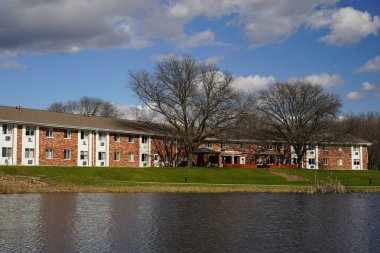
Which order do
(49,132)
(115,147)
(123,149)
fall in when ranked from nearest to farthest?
(49,132)
(115,147)
(123,149)

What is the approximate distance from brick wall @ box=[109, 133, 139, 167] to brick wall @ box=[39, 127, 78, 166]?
559 centimetres

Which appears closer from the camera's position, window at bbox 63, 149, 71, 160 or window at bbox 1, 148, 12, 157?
window at bbox 1, 148, 12, 157

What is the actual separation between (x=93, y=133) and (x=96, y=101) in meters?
62.5

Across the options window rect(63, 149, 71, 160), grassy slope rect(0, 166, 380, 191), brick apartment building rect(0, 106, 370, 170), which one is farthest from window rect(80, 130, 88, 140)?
grassy slope rect(0, 166, 380, 191)

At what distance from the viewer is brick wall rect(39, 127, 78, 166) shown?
→ 212ft

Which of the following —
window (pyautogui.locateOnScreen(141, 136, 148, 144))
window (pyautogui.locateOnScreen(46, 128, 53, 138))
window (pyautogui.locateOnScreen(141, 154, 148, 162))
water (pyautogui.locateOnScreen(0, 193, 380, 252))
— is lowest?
water (pyautogui.locateOnScreen(0, 193, 380, 252))

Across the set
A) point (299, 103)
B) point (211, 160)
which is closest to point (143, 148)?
point (211, 160)

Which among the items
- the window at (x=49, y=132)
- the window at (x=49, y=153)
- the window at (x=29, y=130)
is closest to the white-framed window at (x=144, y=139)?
the window at (x=49, y=132)

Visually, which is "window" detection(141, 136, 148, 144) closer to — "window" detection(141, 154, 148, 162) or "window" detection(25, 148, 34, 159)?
"window" detection(141, 154, 148, 162)

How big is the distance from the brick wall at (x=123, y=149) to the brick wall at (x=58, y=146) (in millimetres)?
5595

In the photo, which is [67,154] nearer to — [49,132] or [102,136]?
[49,132]

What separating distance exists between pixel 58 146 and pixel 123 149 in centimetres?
1043

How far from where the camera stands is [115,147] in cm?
7250

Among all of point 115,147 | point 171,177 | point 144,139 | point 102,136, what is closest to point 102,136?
point 102,136
